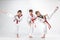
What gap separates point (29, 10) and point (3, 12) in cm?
31

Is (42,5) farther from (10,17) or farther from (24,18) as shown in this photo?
(10,17)

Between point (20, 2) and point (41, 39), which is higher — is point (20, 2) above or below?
above

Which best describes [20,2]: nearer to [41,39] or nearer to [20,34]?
[20,34]

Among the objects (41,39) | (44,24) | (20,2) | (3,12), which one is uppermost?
(20,2)

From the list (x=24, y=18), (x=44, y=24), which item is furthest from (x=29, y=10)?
(x=44, y=24)

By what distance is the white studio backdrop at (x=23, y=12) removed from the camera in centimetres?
154

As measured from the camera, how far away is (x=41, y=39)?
1.50m

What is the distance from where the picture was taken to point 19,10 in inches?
61.8

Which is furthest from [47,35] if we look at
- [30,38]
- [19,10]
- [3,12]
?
[3,12]

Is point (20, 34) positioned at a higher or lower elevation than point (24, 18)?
lower

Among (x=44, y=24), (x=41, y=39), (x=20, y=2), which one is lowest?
(x=41, y=39)

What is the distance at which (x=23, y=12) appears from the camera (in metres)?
1.57

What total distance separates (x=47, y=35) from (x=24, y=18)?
329mm

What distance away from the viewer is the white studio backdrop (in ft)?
5.04
